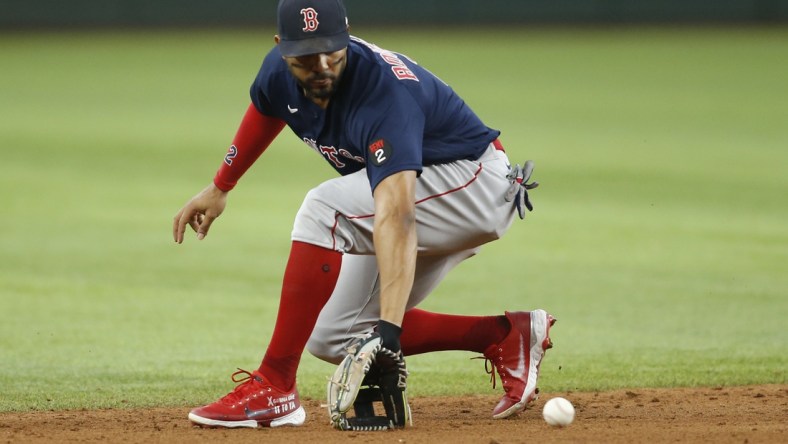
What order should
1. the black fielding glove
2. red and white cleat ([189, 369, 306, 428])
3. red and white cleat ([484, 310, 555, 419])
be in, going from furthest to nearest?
red and white cleat ([484, 310, 555, 419])
red and white cleat ([189, 369, 306, 428])
the black fielding glove

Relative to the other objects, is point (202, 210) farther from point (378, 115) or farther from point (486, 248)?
point (486, 248)

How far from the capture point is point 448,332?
4.96m

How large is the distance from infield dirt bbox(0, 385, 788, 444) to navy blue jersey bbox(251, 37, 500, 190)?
95cm

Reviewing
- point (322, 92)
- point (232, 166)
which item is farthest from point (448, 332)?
point (322, 92)

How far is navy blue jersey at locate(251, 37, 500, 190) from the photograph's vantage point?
4.15 meters

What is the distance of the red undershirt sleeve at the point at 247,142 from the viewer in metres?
4.95

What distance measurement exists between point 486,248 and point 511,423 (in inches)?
223

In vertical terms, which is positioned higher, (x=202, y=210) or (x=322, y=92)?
(x=322, y=92)

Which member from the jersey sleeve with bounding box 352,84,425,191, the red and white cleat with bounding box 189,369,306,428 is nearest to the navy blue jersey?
the jersey sleeve with bounding box 352,84,425,191

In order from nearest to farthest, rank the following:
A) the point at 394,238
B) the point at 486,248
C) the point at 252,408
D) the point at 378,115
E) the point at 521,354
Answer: the point at 394,238
the point at 378,115
the point at 252,408
the point at 521,354
the point at 486,248

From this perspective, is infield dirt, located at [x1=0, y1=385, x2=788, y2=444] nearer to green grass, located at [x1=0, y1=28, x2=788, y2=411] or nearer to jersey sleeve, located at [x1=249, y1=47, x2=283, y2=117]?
green grass, located at [x1=0, y1=28, x2=788, y2=411]

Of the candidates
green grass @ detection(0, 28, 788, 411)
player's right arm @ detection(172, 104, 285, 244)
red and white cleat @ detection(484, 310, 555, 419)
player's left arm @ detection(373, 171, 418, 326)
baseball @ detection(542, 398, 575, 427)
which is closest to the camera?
player's left arm @ detection(373, 171, 418, 326)

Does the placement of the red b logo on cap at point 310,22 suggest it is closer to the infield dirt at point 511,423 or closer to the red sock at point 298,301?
the red sock at point 298,301

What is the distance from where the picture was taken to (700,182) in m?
13.5
